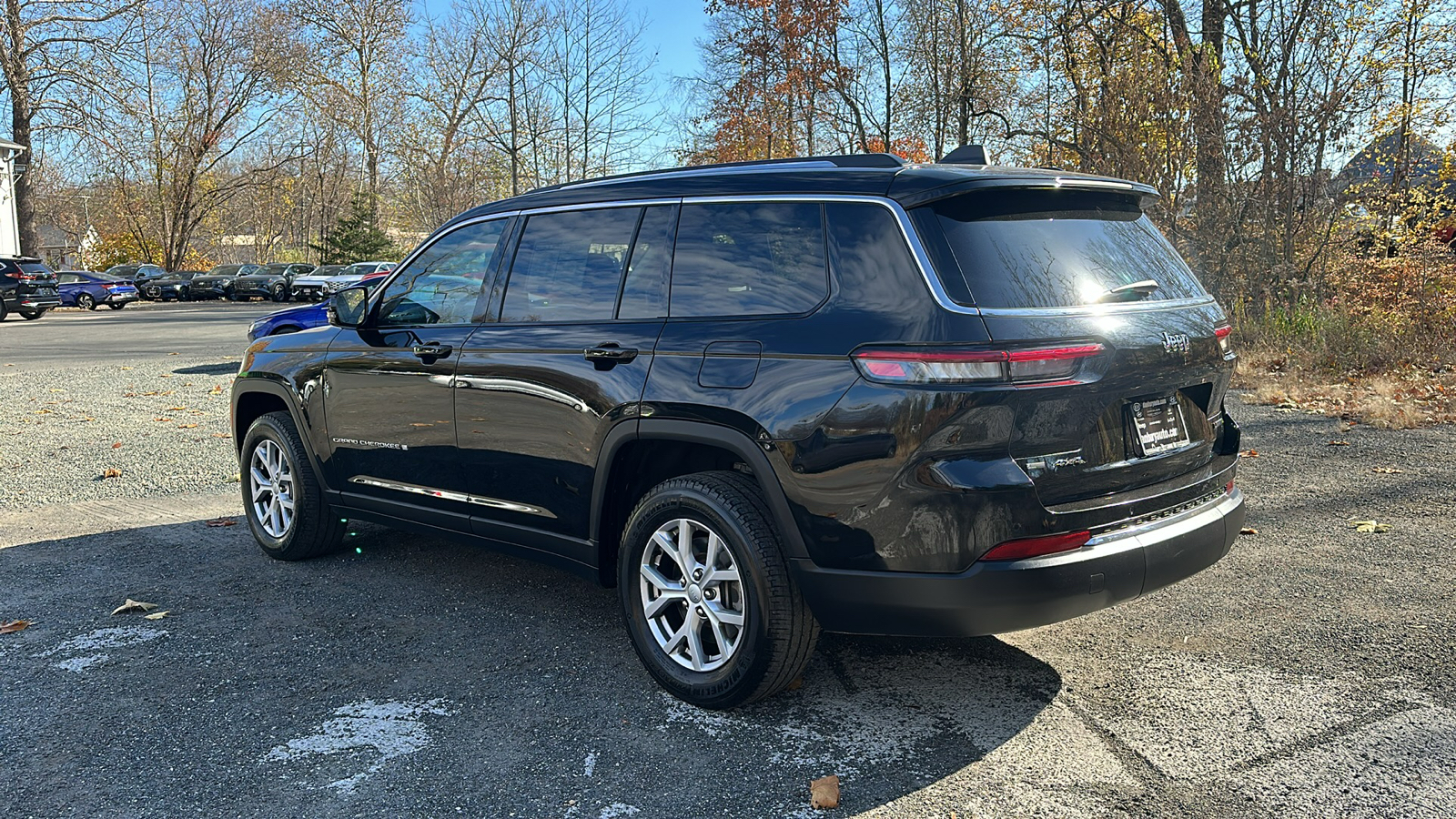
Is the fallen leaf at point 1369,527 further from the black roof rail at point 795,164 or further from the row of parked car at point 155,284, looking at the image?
the row of parked car at point 155,284

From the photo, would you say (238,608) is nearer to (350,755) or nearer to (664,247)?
(350,755)

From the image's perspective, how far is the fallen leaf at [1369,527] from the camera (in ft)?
19.1

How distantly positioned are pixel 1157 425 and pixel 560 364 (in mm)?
2095

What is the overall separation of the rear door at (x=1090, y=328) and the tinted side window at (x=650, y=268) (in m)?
1.02

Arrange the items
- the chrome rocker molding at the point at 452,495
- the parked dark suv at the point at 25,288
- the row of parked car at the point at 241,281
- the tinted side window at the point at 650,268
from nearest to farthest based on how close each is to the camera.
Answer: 1. the tinted side window at the point at 650,268
2. the chrome rocker molding at the point at 452,495
3. the parked dark suv at the point at 25,288
4. the row of parked car at the point at 241,281

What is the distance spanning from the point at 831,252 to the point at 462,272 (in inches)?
77.3

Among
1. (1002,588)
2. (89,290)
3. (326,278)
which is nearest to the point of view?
(1002,588)

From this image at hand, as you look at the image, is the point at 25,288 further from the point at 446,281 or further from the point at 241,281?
the point at 446,281

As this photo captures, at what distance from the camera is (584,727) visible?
11.8 feet

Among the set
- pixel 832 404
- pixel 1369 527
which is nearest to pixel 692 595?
pixel 832 404

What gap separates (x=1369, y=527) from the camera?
5.86 m

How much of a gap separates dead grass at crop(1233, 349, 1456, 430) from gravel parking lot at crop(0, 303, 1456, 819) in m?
3.83

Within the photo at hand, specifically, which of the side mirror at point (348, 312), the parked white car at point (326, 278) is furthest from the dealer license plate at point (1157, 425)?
the parked white car at point (326, 278)

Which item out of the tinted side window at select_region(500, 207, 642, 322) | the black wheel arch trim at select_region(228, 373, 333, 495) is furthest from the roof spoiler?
the black wheel arch trim at select_region(228, 373, 333, 495)
